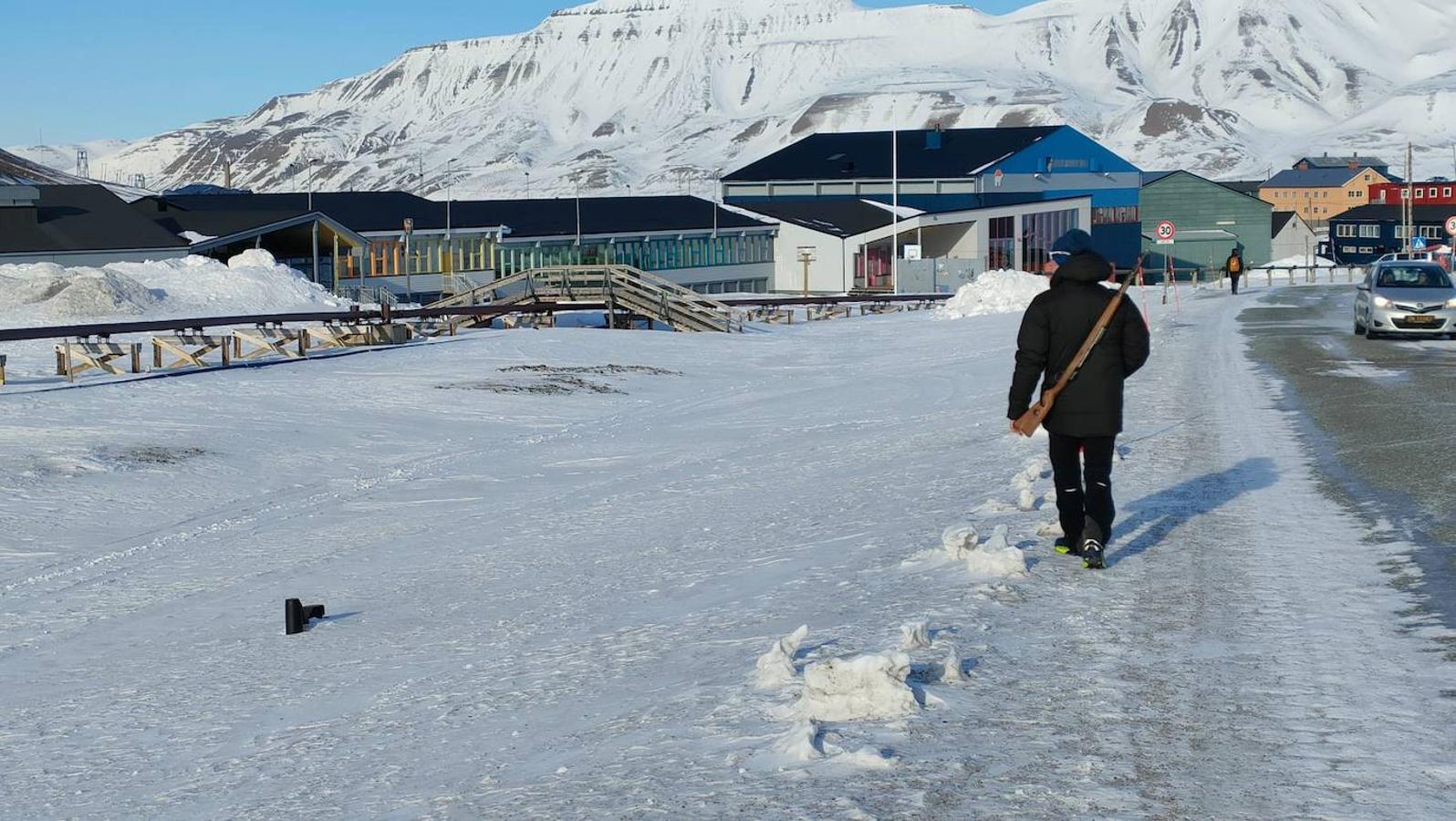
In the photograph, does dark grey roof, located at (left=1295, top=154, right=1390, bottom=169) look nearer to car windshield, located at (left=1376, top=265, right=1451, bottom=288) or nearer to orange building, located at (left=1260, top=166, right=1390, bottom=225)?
orange building, located at (left=1260, top=166, right=1390, bottom=225)

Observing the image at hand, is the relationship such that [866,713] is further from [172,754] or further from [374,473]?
[374,473]

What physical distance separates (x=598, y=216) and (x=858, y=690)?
6850cm

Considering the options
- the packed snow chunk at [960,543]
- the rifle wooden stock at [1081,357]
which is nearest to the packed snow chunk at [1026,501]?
the packed snow chunk at [960,543]

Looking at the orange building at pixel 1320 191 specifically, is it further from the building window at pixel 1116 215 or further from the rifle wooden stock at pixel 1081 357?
the rifle wooden stock at pixel 1081 357

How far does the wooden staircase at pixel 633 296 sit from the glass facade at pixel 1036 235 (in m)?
47.5

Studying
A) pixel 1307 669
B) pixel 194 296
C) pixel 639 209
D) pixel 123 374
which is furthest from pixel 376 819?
pixel 639 209

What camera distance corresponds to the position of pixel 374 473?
57.3 feet

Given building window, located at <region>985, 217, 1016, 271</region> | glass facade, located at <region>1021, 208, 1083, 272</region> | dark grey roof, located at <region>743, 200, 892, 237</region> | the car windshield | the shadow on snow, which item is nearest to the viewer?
the shadow on snow

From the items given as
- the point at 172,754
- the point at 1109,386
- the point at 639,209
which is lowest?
the point at 172,754

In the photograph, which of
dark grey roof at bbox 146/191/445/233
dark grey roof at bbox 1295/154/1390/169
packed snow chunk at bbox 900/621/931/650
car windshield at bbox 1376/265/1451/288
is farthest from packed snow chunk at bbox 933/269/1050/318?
dark grey roof at bbox 1295/154/1390/169

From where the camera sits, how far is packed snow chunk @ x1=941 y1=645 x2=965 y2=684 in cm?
676

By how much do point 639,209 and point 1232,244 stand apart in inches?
2402

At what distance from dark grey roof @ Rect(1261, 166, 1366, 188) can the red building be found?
1041cm

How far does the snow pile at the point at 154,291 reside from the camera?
3959 cm
